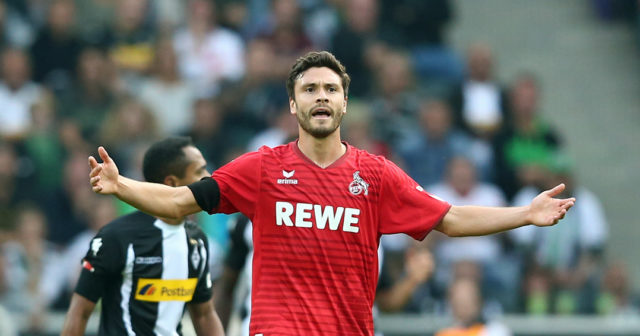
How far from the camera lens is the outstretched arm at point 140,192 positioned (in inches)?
203

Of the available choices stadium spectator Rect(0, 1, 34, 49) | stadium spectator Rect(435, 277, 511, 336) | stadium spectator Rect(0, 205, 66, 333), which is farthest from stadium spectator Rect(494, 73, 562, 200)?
stadium spectator Rect(0, 1, 34, 49)

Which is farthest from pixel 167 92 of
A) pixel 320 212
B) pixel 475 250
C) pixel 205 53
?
pixel 320 212

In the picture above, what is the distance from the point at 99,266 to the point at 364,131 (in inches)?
228

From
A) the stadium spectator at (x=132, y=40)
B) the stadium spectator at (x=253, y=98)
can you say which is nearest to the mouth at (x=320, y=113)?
the stadium spectator at (x=253, y=98)

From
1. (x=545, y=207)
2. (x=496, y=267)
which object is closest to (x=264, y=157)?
(x=545, y=207)

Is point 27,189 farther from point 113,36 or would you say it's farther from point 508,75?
point 508,75

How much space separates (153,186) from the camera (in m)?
5.35

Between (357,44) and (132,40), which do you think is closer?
→ (357,44)

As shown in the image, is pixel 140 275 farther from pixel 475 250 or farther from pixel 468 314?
pixel 475 250

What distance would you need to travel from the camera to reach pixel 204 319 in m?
6.66

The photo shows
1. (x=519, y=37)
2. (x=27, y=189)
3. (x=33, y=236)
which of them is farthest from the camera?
(x=519, y=37)

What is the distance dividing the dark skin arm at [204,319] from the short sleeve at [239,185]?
49.9 inches

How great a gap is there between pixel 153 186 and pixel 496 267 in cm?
645

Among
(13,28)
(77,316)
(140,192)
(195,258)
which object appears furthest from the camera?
(13,28)
